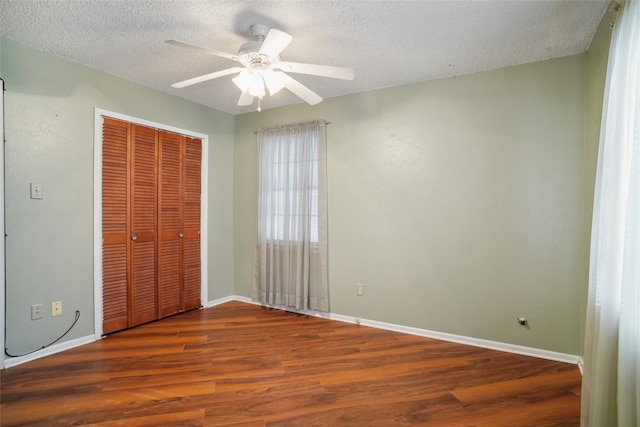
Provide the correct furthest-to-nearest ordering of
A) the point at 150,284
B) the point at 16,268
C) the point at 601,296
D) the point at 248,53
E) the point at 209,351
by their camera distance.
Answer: the point at 150,284 < the point at 209,351 < the point at 16,268 < the point at 248,53 < the point at 601,296

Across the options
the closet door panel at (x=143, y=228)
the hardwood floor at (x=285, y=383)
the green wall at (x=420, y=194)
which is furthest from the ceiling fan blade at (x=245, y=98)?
the hardwood floor at (x=285, y=383)

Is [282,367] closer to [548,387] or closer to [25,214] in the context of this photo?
[548,387]

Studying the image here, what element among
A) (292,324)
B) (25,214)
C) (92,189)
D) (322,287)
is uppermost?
(92,189)

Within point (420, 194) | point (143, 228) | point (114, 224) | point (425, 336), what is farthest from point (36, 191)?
point (425, 336)

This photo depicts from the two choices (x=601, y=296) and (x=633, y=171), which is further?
(x=601, y=296)

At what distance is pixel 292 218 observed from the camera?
359cm

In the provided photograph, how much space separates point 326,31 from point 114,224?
2594 millimetres

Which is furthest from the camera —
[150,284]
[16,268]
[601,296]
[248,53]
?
[150,284]

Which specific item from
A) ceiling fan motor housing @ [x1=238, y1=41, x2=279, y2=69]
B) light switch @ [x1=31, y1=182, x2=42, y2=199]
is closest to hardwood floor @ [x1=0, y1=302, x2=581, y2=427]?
light switch @ [x1=31, y1=182, x2=42, y2=199]

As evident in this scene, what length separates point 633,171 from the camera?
4.41 ft

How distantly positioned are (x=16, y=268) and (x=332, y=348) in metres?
2.60

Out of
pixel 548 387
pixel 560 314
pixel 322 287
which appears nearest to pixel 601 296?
pixel 548 387

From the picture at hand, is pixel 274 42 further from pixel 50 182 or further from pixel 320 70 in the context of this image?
pixel 50 182

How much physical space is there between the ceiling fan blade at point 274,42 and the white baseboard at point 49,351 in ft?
9.46
